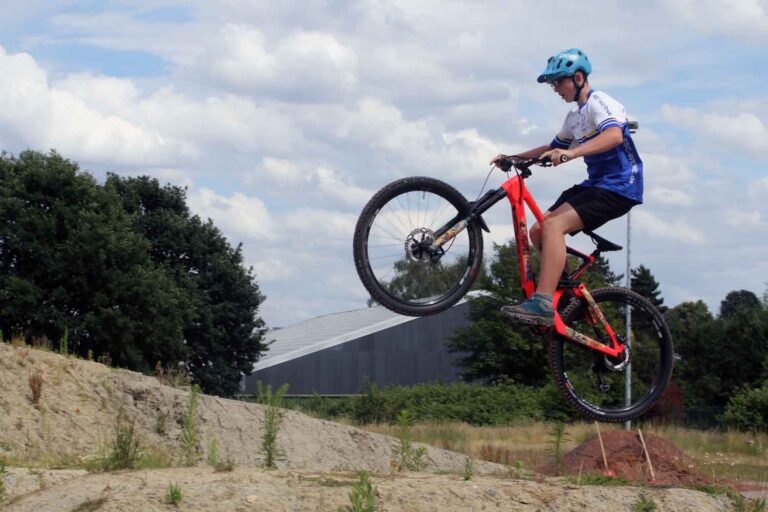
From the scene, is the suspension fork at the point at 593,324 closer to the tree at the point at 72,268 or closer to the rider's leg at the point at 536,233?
the rider's leg at the point at 536,233

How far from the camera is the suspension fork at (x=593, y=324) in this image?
845 centimetres

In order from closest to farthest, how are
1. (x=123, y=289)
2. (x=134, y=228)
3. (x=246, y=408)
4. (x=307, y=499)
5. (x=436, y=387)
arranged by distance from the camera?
(x=307, y=499) < (x=246, y=408) < (x=123, y=289) < (x=436, y=387) < (x=134, y=228)

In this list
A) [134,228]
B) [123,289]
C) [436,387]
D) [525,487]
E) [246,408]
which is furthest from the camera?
[134,228]

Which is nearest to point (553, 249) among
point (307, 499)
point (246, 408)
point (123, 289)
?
point (307, 499)

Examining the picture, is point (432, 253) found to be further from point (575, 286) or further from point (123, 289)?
point (123, 289)

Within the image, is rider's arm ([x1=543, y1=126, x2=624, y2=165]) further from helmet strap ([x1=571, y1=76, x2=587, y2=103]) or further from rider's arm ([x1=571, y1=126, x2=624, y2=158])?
helmet strap ([x1=571, y1=76, x2=587, y2=103])

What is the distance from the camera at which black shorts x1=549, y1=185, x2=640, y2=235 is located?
26.9 ft

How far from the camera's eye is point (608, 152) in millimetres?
8250

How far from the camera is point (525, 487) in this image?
25.7 ft

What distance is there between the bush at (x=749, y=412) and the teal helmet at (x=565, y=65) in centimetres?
3134

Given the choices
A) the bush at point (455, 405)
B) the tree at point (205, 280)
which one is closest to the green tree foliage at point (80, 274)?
the tree at point (205, 280)

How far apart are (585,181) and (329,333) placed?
58.8m

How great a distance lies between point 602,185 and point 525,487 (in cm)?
235

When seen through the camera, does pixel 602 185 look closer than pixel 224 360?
Yes
